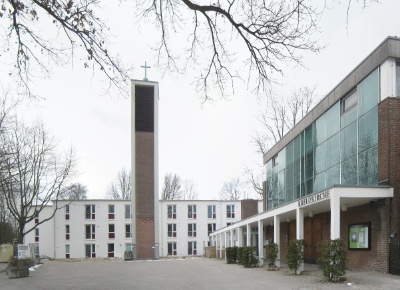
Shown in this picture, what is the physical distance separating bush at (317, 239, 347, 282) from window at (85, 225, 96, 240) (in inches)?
1776

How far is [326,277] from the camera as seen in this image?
14.6 meters

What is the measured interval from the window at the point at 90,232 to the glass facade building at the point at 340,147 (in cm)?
3458

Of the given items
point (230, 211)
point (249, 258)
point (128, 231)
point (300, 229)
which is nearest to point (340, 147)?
point (300, 229)

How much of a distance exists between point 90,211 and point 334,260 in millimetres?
46052

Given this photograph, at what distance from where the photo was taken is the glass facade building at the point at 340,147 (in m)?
16.6

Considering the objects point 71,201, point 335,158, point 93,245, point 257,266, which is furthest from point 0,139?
point 93,245

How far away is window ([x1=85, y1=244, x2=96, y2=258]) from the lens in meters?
55.2

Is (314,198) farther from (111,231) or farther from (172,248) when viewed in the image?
(111,231)

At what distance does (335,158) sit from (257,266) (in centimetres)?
834

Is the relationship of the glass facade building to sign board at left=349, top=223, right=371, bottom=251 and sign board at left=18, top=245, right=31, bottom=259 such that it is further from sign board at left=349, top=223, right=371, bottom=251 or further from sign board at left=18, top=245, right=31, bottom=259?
sign board at left=18, top=245, right=31, bottom=259

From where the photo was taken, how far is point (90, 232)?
183 ft

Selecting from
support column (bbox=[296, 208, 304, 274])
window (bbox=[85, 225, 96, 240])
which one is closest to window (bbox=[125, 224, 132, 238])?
window (bbox=[85, 225, 96, 240])

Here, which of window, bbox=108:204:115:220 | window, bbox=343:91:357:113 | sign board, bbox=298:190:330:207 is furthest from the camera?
window, bbox=108:204:115:220

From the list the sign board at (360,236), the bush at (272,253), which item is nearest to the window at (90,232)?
the bush at (272,253)
